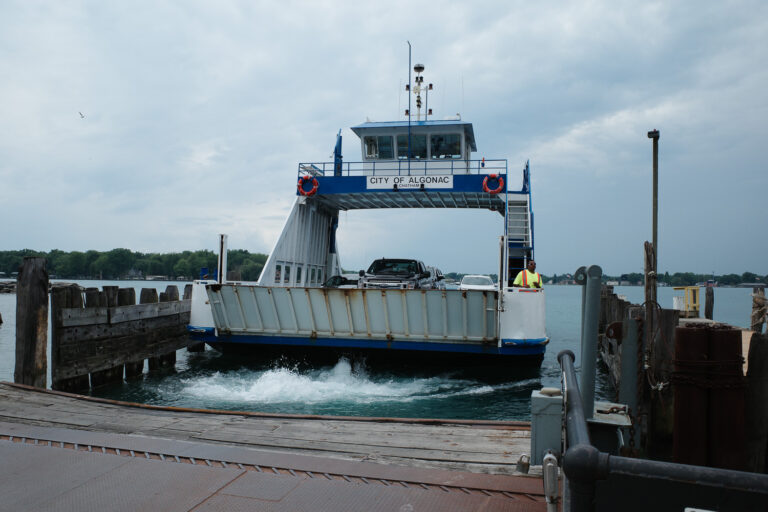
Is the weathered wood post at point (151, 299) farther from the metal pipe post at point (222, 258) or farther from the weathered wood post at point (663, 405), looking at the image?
the weathered wood post at point (663, 405)

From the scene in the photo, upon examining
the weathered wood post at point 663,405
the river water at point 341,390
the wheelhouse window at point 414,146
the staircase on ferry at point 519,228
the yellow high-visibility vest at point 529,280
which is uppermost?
the wheelhouse window at point 414,146

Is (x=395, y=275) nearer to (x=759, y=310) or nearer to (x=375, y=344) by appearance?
(x=375, y=344)

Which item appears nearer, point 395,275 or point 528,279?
point 528,279

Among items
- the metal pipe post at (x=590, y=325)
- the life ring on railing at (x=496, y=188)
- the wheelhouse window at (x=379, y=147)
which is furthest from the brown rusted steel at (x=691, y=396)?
the wheelhouse window at (x=379, y=147)

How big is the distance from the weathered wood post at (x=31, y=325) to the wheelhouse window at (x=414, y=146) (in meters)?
11.2

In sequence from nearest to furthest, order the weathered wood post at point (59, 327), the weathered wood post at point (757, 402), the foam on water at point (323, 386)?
the weathered wood post at point (757, 402) → the weathered wood post at point (59, 327) → the foam on water at point (323, 386)

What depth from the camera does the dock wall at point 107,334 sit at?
9414mm

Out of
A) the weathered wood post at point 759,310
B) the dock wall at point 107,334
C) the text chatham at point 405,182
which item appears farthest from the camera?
the weathered wood post at point 759,310

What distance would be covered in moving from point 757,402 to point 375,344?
305 inches

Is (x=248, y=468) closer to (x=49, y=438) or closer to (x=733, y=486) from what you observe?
(x=49, y=438)

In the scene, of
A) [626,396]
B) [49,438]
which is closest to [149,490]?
[49,438]

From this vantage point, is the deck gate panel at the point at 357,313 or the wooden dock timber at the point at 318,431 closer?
the wooden dock timber at the point at 318,431

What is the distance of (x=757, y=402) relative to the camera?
3664mm

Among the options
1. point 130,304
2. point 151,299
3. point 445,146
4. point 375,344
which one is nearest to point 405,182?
point 445,146
